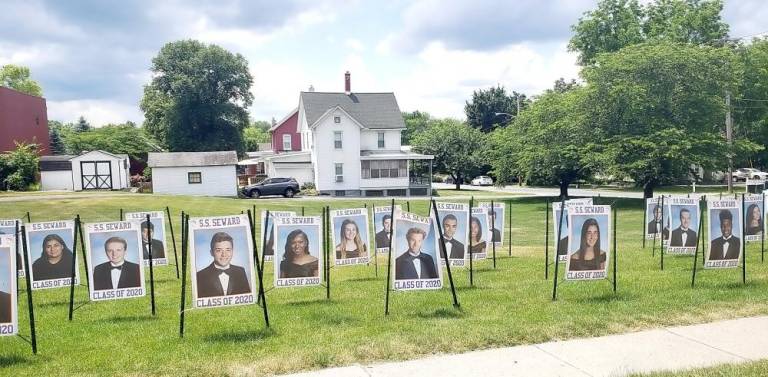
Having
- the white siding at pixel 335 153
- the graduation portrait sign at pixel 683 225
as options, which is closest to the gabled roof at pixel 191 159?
the white siding at pixel 335 153

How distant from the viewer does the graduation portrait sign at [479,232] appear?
11.0m

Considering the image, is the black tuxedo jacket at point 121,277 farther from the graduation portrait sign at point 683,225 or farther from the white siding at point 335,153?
the white siding at point 335,153

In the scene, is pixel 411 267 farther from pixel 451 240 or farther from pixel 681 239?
pixel 681 239

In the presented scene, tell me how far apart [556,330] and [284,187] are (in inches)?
1362

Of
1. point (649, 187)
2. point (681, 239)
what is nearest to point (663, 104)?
point (649, 187)

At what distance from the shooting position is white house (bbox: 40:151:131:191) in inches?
1607

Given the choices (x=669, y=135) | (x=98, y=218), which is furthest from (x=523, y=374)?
(x=669, y=135)

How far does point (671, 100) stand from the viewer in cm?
3175

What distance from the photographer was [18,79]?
261 feet

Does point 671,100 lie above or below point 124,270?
above

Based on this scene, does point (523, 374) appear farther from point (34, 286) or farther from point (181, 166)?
point (181, 166)

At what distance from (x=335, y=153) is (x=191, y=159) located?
10.6 metres

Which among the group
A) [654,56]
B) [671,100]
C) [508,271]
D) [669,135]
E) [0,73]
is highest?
[0,73]

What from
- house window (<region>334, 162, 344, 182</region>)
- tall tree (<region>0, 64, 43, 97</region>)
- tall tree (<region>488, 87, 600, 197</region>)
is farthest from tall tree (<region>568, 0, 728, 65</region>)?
tall tree (<region>0, 64, 43, 97</region>)
